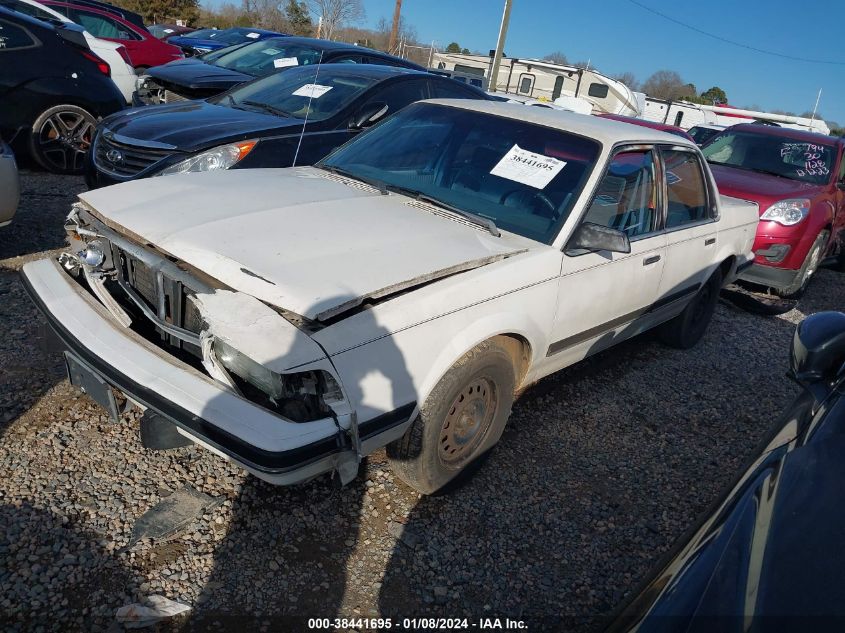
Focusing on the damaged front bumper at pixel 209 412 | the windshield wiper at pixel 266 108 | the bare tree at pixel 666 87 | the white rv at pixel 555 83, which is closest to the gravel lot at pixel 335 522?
the damaged front bumper at pixel 209 412

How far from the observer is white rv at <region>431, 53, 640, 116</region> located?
2183 centimetres

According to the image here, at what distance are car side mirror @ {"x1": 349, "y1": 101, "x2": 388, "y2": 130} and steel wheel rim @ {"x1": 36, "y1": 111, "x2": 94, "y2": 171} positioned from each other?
297 cm

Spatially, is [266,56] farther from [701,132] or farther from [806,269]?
[701,132]

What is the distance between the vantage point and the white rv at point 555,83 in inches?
859

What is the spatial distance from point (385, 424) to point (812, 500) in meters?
1.34

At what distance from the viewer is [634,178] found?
147 inches

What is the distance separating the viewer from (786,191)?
6582mm

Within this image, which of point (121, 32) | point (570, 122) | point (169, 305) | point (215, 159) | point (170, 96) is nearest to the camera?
point (169, 305)

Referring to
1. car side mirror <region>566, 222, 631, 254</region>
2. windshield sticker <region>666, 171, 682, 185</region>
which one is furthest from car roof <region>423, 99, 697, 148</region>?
car side mirror <region>566, 222, 631, 254</region>

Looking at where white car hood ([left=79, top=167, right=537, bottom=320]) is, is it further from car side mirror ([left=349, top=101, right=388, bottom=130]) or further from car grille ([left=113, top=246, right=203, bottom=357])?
car side mirror ([left=349, top=101, right=388, bottom=130])

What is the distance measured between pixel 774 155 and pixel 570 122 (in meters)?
5.08

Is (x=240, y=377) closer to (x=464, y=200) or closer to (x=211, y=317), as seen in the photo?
(x=211, y=317)

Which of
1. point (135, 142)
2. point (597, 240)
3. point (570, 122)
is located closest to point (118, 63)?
point (135, 142)

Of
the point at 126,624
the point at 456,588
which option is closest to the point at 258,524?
the point at 126,624
